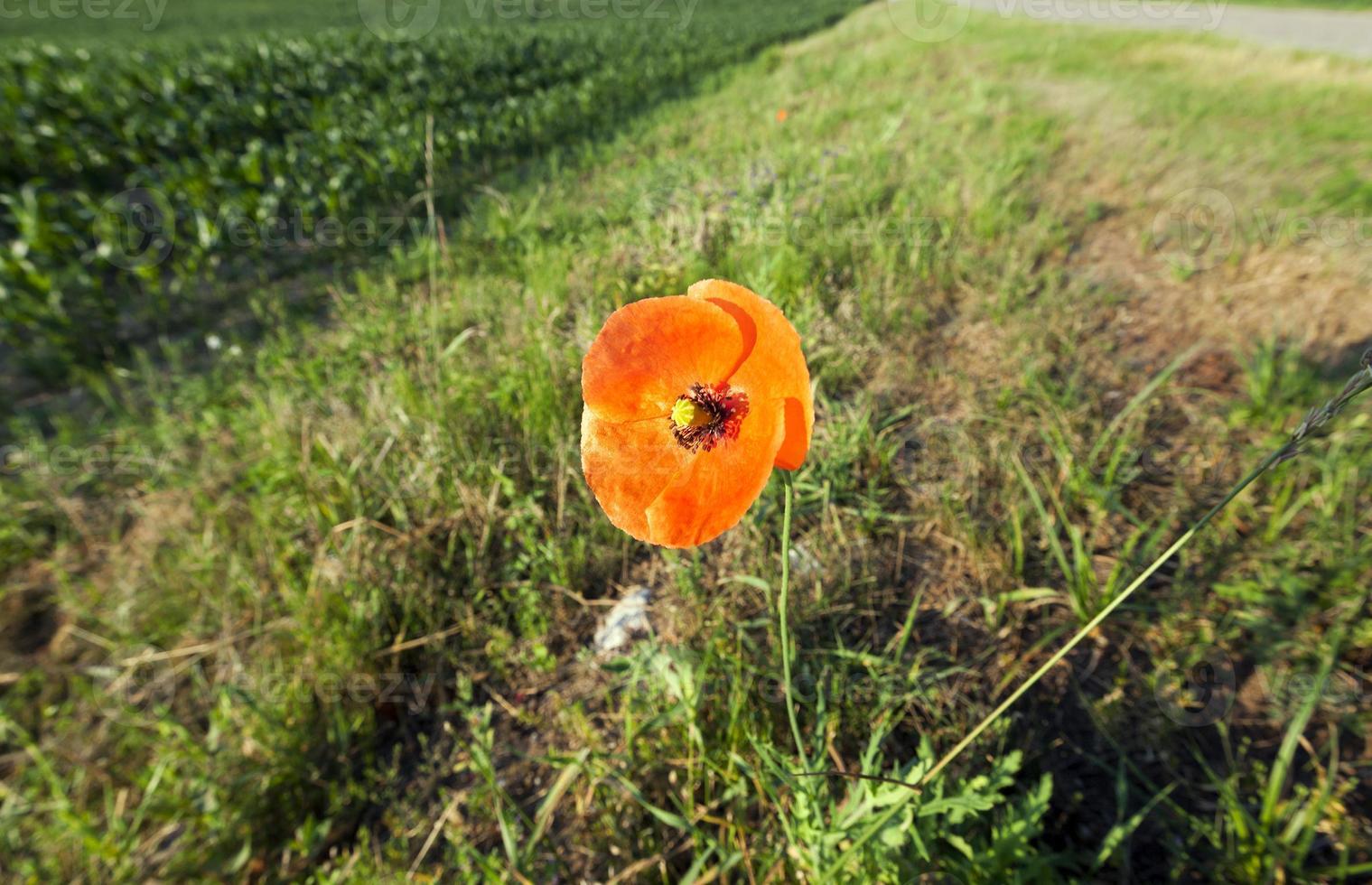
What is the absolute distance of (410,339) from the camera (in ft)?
9.14

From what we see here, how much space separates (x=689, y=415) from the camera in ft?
2.51

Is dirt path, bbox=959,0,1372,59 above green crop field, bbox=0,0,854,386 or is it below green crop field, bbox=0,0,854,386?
above

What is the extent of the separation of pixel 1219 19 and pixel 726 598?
18245mm

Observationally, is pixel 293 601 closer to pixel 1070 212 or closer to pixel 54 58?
pixel 1070 212

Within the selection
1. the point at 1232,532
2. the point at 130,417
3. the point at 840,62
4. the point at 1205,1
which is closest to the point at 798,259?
the point at 1232,532

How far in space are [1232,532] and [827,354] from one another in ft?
4.01
